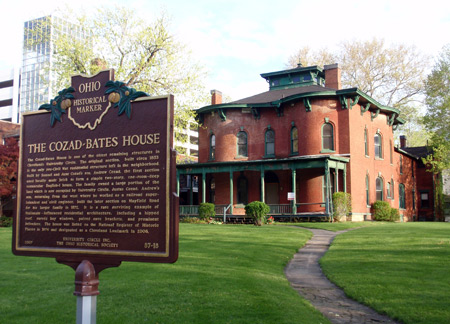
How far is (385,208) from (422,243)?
60.8 ft

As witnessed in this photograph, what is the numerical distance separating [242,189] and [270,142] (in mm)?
4260

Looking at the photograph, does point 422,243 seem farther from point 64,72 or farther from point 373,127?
point 64,72

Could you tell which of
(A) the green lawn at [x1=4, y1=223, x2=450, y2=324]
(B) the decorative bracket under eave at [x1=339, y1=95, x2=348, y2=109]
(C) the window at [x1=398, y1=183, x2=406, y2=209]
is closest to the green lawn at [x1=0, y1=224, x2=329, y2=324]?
(A) the green lawn at [x1=4, y1=223, x2=450, y2=324]

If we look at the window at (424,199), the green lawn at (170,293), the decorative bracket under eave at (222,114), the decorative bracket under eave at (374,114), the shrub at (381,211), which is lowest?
the green lawn at (170,293)

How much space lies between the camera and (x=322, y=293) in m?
9.54

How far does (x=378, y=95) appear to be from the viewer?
171ft

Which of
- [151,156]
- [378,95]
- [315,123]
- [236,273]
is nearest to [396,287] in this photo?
[236,273]

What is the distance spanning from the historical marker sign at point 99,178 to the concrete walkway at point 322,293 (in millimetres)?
4159

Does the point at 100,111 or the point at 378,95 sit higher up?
the point at 378,95

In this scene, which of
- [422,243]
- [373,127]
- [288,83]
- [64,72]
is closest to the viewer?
[422,243]

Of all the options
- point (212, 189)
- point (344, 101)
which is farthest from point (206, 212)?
point (344, 101)

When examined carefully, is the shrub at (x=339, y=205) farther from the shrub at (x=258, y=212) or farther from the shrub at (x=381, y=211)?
the shrub at (x=258, y=212)

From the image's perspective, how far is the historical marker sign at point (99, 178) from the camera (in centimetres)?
489

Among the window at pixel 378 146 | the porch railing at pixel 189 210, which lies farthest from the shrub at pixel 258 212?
the window at pixel 378 146
